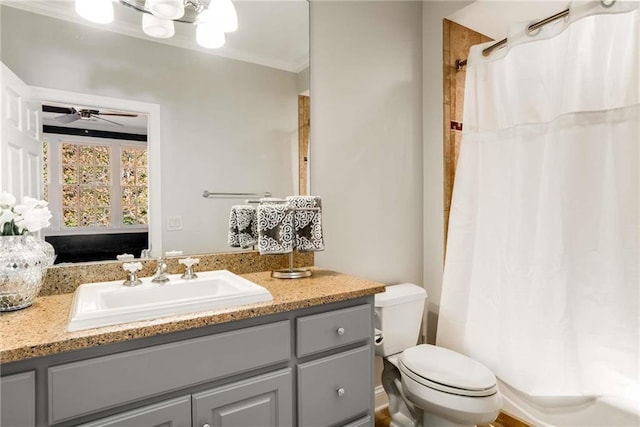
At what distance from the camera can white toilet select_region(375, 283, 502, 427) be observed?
141 centimetres

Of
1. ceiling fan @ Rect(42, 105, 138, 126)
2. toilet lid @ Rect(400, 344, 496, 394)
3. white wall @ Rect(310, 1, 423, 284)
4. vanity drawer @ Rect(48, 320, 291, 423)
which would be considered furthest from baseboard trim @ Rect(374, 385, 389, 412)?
ceiling fan @ Rect(42, 105, 138, 126)

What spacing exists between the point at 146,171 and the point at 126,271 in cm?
41

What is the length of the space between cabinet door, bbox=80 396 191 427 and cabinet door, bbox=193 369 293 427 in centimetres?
3

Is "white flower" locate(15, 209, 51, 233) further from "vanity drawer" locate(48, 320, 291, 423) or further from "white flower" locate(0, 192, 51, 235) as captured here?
"vanity drawer" locate(48, 320, 291, 423)

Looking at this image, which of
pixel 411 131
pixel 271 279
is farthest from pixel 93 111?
pixel 411 131

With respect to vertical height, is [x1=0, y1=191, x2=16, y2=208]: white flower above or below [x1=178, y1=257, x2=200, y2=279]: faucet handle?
above

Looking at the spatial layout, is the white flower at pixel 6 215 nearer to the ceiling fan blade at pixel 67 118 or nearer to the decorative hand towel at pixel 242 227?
the ceiling fan blade at pixel 67 118

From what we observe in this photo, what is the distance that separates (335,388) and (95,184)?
118cm

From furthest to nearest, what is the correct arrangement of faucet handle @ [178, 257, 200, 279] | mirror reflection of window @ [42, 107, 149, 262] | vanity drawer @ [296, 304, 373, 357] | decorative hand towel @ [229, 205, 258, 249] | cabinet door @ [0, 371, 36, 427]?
decorative hand towel @ [229, 205, 258, 249], faucet handle @ [178, 257, 200, 279], mirror reflection of window @ [42, 107, 149, 262], vanity drawer @ [296, 304, 373, 357], cabinet door @ [0, 371, 36, 427]

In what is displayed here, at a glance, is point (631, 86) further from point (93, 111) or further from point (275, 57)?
point (93, 111)

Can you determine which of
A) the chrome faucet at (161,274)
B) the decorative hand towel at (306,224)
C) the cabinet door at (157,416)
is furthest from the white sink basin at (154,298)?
the decorative hand towel at (306,224)

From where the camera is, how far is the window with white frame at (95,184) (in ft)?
4.16

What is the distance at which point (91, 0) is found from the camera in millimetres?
1281

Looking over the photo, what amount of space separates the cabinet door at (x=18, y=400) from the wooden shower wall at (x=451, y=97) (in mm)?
1970
